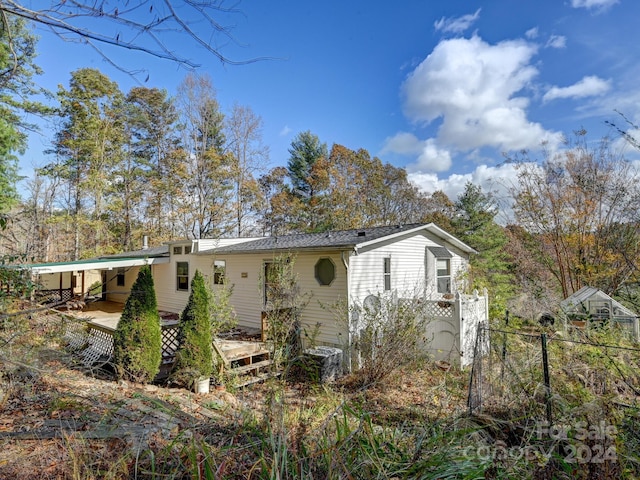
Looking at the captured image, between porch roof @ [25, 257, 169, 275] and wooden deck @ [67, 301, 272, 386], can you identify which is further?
porch roof @ [25, 257, 169, 275]

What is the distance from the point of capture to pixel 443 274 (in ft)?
39.7

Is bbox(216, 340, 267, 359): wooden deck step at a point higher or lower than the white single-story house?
lower

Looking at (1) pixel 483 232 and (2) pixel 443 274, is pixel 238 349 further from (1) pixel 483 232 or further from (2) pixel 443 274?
(1) pixel 483 232

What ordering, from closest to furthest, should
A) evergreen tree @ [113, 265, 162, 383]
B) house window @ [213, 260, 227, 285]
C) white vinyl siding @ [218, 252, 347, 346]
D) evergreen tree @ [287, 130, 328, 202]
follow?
evergreen tree @ [113, 265, 162, 383]
white vinyl siding @ [218, 252, 347, 346]
house window @ [213, 260, 227, 285]
evergreen tree @ [287, 130, 328, 202]

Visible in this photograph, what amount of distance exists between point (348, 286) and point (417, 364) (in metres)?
2.48

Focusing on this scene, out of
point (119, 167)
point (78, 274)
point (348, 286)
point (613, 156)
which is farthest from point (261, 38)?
point (119, 167)

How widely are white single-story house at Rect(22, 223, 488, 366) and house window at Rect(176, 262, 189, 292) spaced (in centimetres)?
4

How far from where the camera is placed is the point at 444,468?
171cm

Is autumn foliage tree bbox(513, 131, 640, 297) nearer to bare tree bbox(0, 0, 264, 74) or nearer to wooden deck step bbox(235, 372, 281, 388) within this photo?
wooden deck step bbox(235, 372, 281, 388)

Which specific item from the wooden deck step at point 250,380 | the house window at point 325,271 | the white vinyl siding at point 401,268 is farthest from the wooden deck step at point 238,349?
the white vinyl siding at point 401,268

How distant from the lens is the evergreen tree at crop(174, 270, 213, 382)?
6.40 metres

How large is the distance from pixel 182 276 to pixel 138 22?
486 inches

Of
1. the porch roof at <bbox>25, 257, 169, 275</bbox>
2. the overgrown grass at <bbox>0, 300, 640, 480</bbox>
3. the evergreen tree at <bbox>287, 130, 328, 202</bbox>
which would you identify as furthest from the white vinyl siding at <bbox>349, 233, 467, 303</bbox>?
the evergreen tree at <bbox>287, 130, 328, 202</bbox>

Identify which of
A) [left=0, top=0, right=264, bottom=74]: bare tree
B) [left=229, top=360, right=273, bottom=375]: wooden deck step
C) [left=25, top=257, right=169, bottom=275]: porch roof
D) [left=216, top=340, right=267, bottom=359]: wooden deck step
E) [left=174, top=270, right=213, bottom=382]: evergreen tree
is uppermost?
[left=0, top=0, right=264, bottom=74]: bare tree
